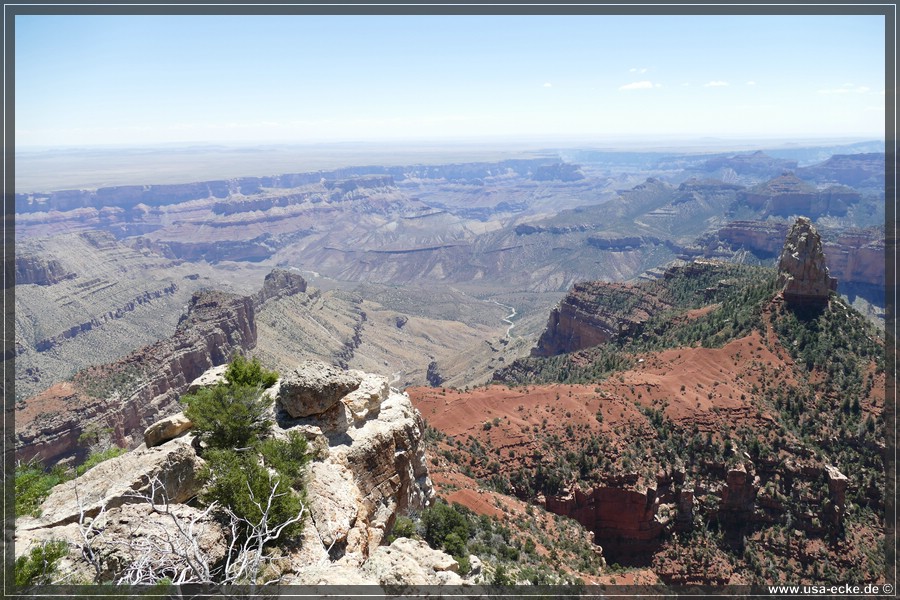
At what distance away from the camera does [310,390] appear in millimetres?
16672

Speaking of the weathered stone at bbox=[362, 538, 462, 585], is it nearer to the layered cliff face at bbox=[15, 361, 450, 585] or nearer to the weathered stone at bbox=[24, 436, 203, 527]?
the layered cliff face at bbox=[15, 361, 450, 585]

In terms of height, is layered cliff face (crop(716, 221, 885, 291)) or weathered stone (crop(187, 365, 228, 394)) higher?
layered cliff face (crop(716, 221, 885, 291))

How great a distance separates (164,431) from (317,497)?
666 cm

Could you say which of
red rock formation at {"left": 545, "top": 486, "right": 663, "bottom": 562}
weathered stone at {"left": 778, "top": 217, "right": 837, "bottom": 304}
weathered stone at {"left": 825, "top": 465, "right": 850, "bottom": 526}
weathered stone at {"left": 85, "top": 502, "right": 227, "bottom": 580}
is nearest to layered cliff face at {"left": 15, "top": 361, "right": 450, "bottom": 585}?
weathered stone at {"left": 85, "top": 502, "right": 227, "bottom": 580}

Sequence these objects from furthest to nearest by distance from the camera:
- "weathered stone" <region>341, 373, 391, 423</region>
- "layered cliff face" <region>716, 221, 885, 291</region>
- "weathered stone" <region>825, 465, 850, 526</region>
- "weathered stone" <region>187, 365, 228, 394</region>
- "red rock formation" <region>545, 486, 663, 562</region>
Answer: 1. "layered cliff face" <region>716, 221, 885, 291</region>
2. "red rock formation" <region>545, 486, 663, 562</region>
3. "weathered stone" <region>825, 465, 850, 526</region>
4. "weathered stone" <region>187, 365, 228, 394</region>
5. "weathered stone" <region>341, 373, 391, 423</region>

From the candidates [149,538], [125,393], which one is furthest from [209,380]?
[125,393]

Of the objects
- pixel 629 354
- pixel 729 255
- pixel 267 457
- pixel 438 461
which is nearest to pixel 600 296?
pixel 629 354

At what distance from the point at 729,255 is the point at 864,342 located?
149110mm

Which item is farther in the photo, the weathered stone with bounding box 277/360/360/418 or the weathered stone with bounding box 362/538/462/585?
the weathered stone with bounding box 277/360/360/418

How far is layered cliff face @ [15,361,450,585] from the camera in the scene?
34.4 feet

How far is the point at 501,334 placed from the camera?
166 metres

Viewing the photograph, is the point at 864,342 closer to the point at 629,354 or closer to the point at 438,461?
the point at 629,354

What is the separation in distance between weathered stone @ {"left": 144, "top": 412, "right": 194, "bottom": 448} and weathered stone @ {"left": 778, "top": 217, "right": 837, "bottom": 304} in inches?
1887

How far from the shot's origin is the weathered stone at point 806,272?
4141cm
